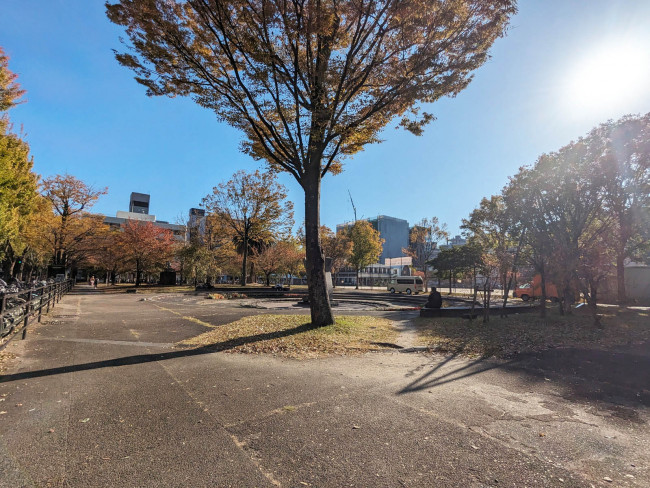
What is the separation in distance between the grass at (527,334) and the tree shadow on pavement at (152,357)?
3801 millimetres

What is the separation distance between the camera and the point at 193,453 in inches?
112

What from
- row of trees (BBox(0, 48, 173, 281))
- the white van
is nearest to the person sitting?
row of trees (BBox(0, 48, 173, 281))

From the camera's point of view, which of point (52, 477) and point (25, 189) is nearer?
point (52, 477)

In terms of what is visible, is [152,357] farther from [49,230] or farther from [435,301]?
[49,230]

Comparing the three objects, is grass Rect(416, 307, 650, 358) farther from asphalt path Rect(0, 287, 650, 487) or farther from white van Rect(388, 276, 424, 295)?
white van Rect(388, 276, 424, 295)

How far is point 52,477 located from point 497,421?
13.5ft

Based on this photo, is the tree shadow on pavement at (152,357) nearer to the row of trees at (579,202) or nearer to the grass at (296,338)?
the grass at (296,338)

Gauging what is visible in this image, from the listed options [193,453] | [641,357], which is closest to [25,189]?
[193,453]

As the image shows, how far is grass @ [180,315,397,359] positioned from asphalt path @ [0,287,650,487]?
0.85 m

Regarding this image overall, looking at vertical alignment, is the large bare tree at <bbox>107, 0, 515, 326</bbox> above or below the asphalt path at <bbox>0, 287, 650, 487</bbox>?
above

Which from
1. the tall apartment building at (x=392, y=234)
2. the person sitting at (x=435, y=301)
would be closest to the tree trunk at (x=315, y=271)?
the person sitting at (x=435, y=301)

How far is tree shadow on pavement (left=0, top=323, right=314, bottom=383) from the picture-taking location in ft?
16.8

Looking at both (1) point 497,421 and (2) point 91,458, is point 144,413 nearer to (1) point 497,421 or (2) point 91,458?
(2) point 91,458

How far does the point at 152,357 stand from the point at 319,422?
14.4 ft
